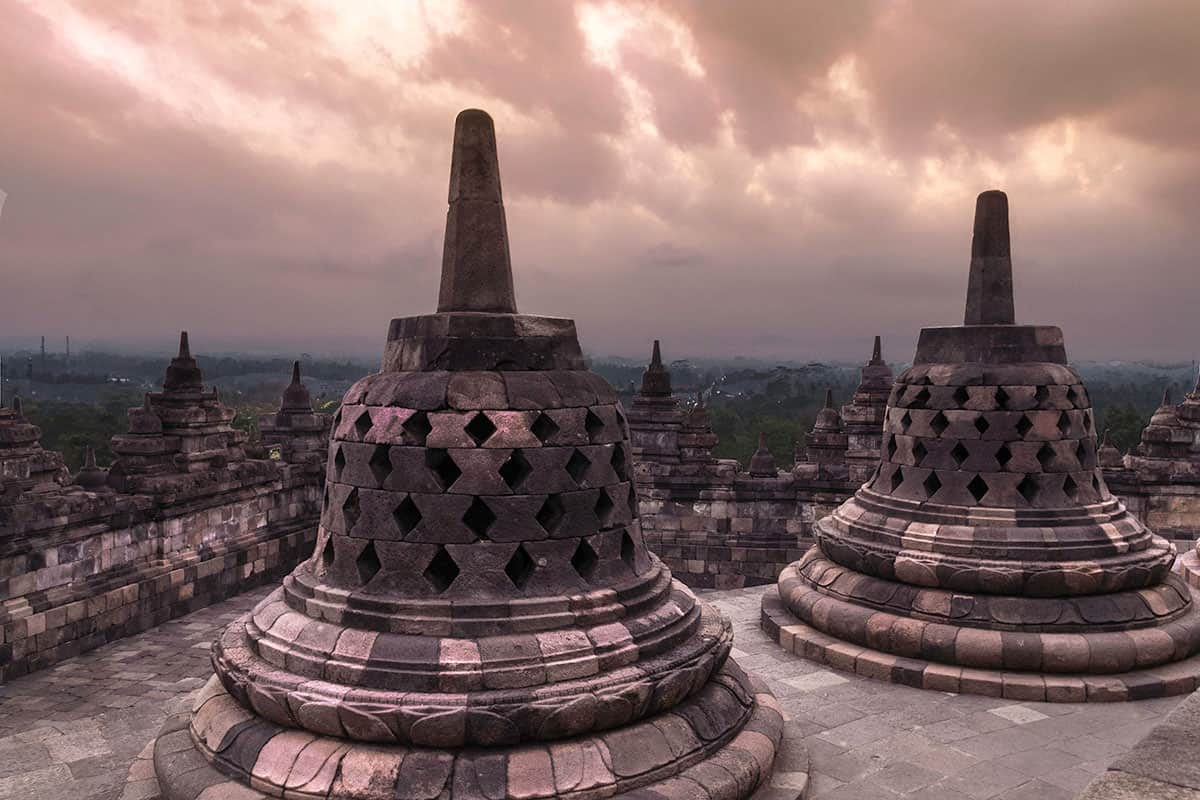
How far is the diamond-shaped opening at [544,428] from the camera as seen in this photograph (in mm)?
4340

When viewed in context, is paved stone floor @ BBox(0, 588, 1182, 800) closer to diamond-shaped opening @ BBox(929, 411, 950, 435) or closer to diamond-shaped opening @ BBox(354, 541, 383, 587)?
diamond-shaped opening @ BBox(354, 541, 383, 587)

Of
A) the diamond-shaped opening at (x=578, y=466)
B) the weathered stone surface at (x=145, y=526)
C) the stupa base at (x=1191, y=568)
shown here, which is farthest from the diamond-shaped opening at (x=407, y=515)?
the stupa base at (x=1191, y=568)

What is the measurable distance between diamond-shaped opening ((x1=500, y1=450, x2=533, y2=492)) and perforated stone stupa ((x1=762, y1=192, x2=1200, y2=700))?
4256mm

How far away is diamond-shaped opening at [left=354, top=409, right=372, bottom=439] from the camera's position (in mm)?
4496

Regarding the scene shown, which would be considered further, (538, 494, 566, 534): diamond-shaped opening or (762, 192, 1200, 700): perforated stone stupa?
(762, 192, 1200, 700): perforated stone stupa

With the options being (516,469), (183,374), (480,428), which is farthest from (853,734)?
(183,374)

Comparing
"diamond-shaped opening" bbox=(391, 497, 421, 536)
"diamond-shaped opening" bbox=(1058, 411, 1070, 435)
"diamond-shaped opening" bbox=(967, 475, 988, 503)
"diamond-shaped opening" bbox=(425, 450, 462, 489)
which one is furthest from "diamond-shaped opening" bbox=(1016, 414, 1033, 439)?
"diamond-shaped opening" bbox=(391, 497, 421, 536)

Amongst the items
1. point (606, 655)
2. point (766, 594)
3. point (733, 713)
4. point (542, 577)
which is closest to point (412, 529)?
point (542, 577)

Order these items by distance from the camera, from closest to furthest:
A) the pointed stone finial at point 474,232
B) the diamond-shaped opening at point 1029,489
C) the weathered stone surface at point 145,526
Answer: the pointed stone finial at point 474,232 < the diamond-shaped opening at point 1029,489 < the weathered stone surface at point 145,526

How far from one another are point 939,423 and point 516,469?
16.6 feet

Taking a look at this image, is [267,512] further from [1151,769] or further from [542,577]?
[1151,769]

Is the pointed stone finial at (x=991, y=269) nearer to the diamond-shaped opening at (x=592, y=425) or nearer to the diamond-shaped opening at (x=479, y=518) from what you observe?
the diamond-shaped opening at (x=592, y=425)

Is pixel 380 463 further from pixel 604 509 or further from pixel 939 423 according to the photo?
pixel 939 423

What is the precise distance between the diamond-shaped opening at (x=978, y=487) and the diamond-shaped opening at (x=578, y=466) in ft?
15.5
